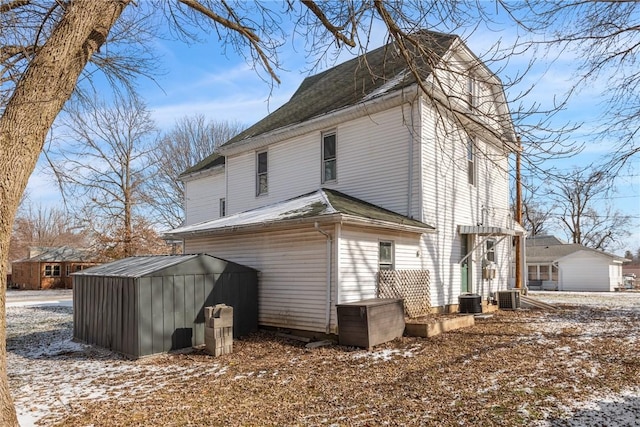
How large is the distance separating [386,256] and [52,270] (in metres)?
33.9

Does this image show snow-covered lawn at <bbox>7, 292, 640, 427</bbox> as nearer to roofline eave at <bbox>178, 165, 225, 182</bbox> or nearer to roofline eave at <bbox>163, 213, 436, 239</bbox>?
roofline eave at <bbox>163, 213, 436, 239</bbox>

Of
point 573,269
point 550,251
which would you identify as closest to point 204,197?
point 573,269

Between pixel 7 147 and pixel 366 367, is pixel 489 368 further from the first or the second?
pixel 7 147

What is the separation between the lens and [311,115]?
13.3 metres

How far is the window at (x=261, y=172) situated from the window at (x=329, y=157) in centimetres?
266

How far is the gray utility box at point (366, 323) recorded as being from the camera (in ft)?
27.0

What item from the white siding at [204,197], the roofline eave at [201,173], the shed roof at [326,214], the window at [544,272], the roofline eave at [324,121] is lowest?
the window at [544,272]

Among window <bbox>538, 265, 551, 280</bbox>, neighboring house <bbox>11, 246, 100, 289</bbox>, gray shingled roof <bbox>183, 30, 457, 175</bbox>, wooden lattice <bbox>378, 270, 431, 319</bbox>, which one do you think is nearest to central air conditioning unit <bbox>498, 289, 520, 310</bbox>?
wooden lattice <bbox>378, 270, 431, 319</bbox>

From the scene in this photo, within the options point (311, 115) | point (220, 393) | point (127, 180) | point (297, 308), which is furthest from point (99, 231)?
point (220, 393)

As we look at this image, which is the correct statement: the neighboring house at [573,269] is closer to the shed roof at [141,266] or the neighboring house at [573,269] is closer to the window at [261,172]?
the window at [261,172]

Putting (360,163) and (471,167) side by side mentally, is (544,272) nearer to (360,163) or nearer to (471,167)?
(471,167)

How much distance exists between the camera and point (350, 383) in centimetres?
589

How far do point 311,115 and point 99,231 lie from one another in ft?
63.2

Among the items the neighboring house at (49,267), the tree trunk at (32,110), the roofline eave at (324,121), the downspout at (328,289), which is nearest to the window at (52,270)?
the neighboring house at (49,267)
